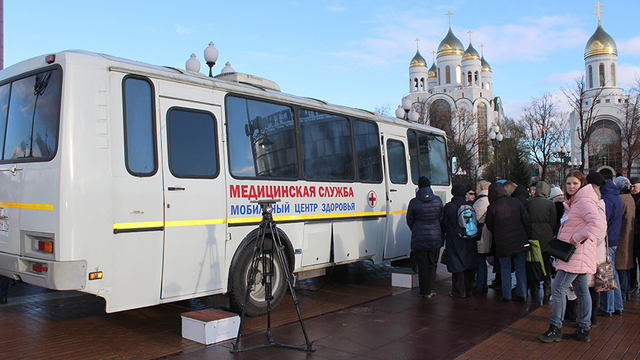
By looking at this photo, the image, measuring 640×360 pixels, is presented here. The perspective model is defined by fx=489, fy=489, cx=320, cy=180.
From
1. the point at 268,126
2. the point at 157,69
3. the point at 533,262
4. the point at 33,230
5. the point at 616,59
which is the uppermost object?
the point at 616,59

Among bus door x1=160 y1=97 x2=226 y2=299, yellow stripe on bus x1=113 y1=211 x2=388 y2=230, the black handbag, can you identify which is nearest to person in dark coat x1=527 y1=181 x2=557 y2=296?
the black handbag

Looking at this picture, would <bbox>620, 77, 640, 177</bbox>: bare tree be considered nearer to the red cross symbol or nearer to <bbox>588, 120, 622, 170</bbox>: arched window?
A: <bbox>588, 120, 622, 170</bbox>: arched window

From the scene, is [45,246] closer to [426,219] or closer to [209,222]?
[209,222]

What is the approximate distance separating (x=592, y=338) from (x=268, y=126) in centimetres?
481

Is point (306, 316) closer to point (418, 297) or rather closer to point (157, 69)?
point (418, 297)

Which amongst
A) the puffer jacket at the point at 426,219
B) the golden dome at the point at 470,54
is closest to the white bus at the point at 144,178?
the puffer jacket at the point at 426,219

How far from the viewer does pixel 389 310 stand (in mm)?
7145

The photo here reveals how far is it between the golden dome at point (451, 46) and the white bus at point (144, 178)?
82389 millimetres

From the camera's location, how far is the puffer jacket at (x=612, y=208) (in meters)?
6.66

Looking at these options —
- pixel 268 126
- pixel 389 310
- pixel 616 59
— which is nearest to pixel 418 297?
pixel 389 310

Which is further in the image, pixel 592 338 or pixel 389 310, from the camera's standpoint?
pixel 389 310

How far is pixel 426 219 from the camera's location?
7.97 m

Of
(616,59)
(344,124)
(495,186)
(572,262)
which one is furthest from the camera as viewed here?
(616,59)

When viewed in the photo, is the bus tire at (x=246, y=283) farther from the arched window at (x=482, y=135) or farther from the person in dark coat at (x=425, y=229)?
the arched window at (x=482, y=135)
